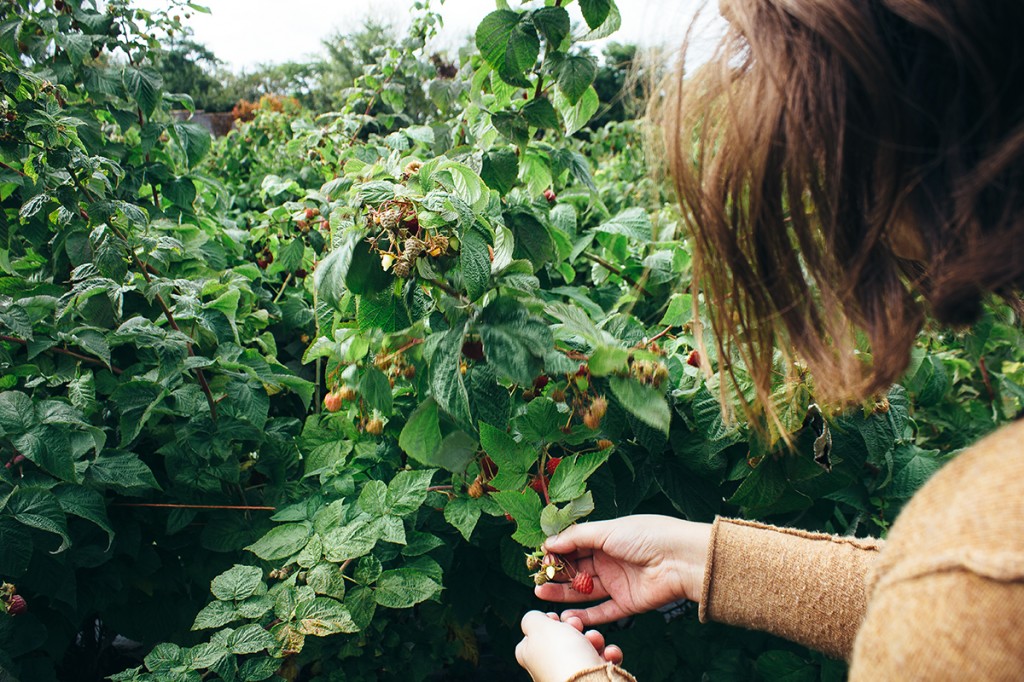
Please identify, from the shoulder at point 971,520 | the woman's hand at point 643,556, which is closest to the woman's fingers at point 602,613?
the woman's hand at point 643,556

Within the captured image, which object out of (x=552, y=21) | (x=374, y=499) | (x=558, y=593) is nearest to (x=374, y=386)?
(x=374, y=499)

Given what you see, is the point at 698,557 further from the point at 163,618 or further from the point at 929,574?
the point at 163,618

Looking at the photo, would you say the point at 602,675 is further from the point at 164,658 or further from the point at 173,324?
the point at 173,324

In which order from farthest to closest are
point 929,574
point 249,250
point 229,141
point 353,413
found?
point 229,141, point 249,250, point 353,413, point 929,574

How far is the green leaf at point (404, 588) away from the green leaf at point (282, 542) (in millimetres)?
152

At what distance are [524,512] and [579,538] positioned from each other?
0.39 ft

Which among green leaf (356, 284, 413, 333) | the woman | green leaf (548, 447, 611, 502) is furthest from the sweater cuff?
green leaf (356, 284, 413, 333)

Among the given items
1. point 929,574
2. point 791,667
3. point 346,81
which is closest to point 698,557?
point 791,667

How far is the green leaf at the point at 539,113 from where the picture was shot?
135 cm

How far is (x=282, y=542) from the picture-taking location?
1221 millimetres

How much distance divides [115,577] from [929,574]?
55.7 inches

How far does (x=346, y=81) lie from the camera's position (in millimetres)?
21141

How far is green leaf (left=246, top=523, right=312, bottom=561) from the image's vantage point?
1.20 m

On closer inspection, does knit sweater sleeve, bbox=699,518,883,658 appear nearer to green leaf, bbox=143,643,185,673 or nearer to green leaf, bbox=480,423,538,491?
green leaf, bbox=480,423,538,491
